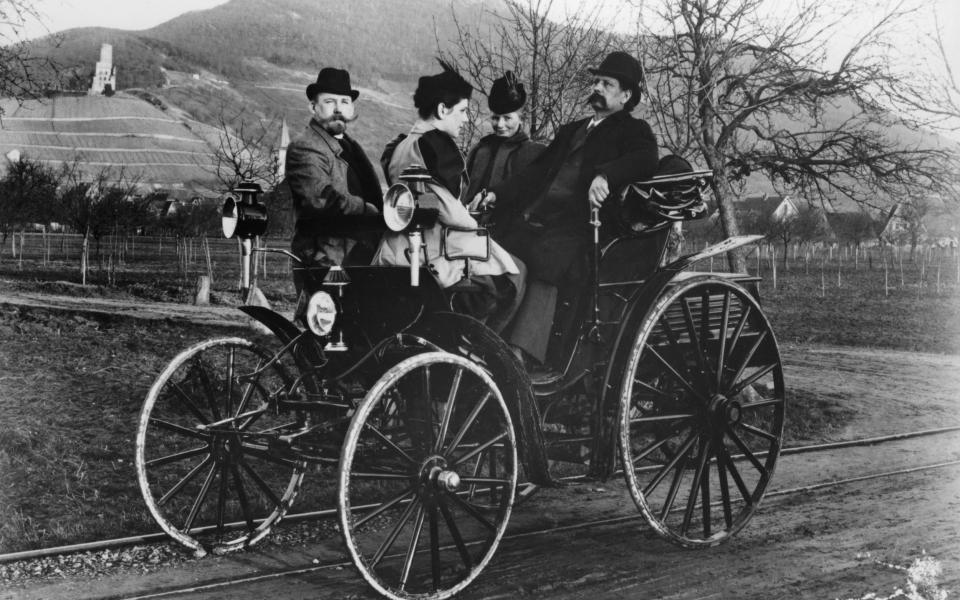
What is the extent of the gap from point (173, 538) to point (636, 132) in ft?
10.2

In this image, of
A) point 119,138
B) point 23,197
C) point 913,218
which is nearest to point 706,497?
point 23,197

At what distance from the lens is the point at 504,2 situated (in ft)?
34.9

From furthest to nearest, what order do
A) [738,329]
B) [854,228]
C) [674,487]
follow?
[854,228]
[738,329]
[674,487]

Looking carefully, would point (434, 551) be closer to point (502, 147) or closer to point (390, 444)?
point (390, 444)

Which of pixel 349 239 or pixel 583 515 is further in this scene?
pixel 583 515

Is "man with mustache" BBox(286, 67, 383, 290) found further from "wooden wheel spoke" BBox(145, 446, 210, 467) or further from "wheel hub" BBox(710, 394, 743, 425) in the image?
"wheel hub" BBox(710, 394, 743, 425)

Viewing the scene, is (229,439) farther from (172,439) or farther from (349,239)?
(172,439)

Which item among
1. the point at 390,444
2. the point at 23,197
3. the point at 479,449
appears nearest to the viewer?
the point at 390,444

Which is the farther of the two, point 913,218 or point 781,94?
point 913,218

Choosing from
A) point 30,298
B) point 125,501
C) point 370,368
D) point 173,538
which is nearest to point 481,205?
point 370,368

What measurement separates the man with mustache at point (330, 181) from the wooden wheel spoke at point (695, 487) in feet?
6.68

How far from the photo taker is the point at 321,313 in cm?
387

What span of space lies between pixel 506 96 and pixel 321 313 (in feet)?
7.02

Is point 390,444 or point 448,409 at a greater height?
point 448,409
